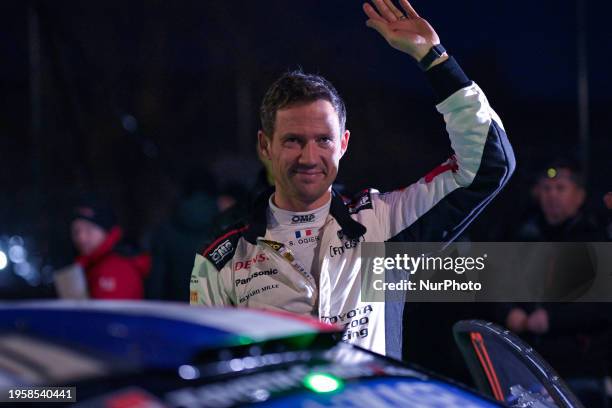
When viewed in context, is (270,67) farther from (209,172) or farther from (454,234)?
(454,234)

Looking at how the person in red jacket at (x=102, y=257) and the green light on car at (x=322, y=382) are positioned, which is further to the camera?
the person in red jacket at (x=102, y=257)

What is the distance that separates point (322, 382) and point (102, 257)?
4.42 metres

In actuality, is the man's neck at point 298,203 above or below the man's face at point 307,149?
below

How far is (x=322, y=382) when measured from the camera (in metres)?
1.56

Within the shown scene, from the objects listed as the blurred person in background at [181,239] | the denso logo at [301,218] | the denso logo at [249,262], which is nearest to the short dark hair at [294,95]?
the denso logo at [301,218]

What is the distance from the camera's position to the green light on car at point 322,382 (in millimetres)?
1538

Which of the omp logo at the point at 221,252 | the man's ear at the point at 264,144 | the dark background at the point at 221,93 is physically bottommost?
the omp logo at the point at 221,252

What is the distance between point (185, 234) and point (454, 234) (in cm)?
357

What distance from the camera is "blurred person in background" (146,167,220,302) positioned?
6.02 meters

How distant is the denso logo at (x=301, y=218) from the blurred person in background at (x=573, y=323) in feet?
7.47

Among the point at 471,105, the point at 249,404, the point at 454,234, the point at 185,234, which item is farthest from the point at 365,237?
the point at 185,234

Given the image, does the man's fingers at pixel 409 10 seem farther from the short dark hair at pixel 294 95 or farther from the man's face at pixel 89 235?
the man's face at pixel 89 235

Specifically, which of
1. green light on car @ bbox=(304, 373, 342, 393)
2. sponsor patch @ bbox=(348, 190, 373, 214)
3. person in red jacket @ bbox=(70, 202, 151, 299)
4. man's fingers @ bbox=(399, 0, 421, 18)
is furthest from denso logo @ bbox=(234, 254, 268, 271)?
person in red jacket @ bbox=(70, 202, 151, 299)

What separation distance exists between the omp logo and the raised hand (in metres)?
0.75
